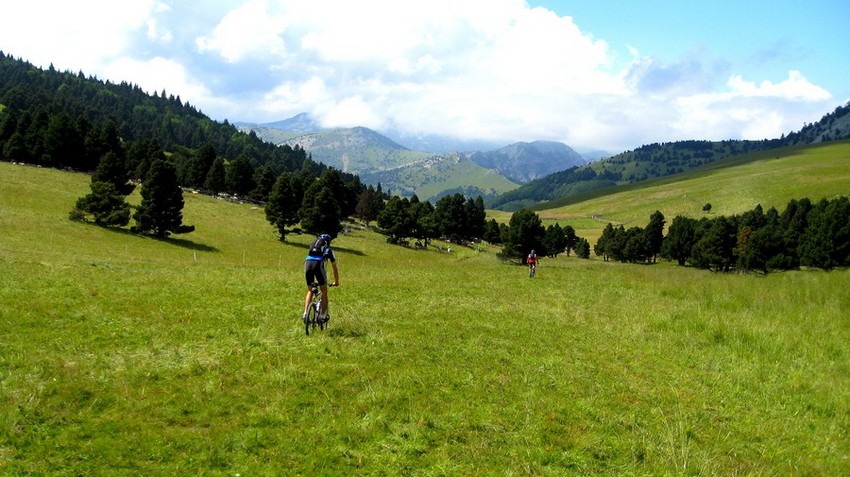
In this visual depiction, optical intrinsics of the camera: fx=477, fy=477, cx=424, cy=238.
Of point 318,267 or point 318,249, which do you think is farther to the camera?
point 318,249

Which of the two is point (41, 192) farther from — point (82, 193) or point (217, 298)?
point (217, 298)

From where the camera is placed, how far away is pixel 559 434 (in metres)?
9.93

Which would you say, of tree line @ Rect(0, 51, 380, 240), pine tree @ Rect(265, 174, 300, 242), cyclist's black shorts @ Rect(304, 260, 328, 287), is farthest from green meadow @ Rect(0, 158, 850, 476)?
pine tree @ Rect(265, 174, 300, 242)

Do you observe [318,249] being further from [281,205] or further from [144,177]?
[144,177]

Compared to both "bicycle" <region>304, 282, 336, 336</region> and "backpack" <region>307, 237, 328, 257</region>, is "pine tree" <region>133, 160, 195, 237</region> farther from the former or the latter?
"backpack" <region>307, 237, 328, 257</region>

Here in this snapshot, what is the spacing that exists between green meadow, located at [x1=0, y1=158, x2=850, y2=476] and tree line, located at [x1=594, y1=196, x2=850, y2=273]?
80.2 m

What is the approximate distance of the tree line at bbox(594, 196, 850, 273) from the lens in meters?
86.3

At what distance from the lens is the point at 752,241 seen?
96.4m

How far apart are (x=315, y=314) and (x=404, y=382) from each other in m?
5.26

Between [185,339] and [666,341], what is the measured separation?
16814 mm

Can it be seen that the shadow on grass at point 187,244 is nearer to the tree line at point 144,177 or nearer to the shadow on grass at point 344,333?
the tree line at point 144,177

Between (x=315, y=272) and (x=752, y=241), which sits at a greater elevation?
(x=752, y=241)

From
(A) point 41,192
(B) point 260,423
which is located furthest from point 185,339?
(A) point 41,192

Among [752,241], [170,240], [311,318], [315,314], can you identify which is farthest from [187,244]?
[752,241]
